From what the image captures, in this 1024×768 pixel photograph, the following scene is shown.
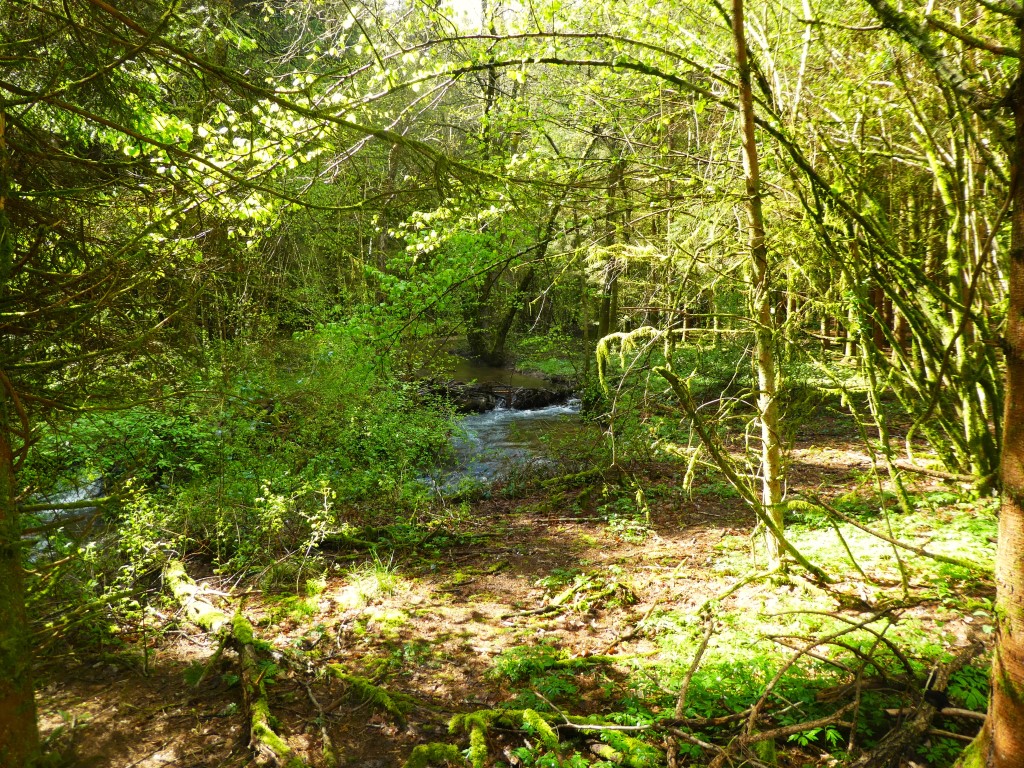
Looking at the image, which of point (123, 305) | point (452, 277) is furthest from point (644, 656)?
point (452, 277)

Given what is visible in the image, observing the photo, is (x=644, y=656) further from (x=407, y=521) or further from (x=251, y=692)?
(x=407, y=521)

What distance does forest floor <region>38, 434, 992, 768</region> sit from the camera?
324 centimetres

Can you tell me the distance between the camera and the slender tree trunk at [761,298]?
3664mm

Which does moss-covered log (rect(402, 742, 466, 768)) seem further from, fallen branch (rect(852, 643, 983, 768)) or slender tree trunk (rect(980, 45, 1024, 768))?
slender tree trunk (rect(980, 45, 1024, 768))

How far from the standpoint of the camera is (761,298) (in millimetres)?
3977

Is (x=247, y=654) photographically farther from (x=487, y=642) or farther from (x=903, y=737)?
(x=903, y=737)

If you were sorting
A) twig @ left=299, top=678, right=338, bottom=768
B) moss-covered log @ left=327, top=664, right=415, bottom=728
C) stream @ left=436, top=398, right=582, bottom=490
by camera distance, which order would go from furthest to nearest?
stream @ left=436, top=398, right=582, bottom=490
moss-covered log @ left=327, top=664, right=415, bottom=728
twig @ left=299, top=678, right=338, bottom=768

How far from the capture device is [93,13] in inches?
107

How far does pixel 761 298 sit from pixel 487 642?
352cm

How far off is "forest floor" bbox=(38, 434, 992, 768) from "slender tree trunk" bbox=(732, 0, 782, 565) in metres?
0.58

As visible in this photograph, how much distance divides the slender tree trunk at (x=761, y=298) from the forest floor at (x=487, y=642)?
583mm

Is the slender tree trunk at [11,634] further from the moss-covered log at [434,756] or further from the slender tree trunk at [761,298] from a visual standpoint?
the slender tree trunk at [761,298]

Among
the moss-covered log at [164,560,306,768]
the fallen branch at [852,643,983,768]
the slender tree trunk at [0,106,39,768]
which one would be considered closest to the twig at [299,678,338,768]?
the moss-covered log at [164,560,306,768]

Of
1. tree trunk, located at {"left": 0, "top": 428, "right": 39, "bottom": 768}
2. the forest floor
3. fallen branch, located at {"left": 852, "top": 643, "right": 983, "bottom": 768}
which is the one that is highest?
tree trunk, located at {"left": 0, "top": 428, "right": 39, "bottom": 768}
